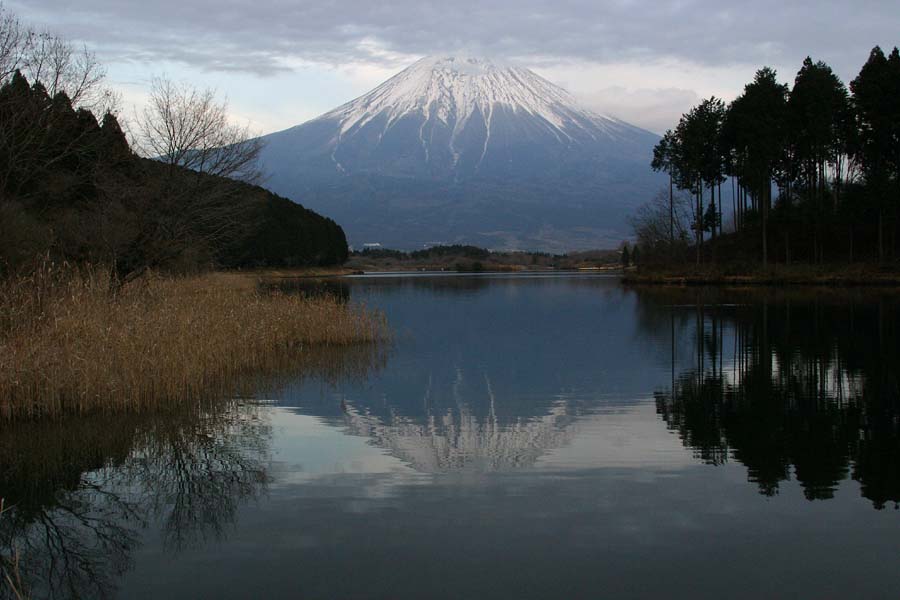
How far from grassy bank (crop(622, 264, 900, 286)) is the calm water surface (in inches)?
1255

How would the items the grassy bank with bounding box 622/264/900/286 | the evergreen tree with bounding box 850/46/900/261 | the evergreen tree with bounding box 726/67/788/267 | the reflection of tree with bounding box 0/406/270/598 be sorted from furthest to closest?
the evergreen tree with bounding box 726/67/788/267
the grassy bank with bounding box 622/264/900/286
the evergreen tree with bounding box 850/46/900/261
the reflection of tree with bounding box 0/406/270/598

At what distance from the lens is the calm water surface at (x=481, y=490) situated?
18.4 feet

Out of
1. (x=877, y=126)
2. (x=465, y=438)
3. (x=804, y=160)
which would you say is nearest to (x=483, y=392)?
(x=465, y=438)

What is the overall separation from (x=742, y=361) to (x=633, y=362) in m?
2.03

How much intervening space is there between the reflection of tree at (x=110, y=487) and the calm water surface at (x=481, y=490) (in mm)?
32

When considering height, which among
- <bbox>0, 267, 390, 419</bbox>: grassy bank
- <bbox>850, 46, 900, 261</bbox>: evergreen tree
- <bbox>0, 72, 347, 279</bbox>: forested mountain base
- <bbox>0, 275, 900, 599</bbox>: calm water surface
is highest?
<bbox>850, 46, 900, 261</bbox>: evergreen tree

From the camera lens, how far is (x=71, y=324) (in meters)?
11.6

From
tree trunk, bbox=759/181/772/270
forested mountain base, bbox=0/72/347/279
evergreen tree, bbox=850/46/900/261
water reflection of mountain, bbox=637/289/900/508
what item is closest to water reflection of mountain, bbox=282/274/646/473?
water reflection of mountain, bbox=637/289/900/508

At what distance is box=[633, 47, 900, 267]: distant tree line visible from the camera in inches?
1715

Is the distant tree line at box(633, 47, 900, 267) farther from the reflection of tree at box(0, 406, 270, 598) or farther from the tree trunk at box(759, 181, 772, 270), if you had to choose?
the reflection of tree at box(0, 406, 270, 598)

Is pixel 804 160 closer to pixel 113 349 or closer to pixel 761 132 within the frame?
pixel 761 132

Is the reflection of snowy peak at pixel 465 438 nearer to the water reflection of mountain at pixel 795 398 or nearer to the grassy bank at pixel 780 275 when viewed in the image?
the water reflection of mountain at pixel 795 398

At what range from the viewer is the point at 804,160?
172ft

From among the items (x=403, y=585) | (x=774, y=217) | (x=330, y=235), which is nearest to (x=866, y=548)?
(x=403, y=585)
